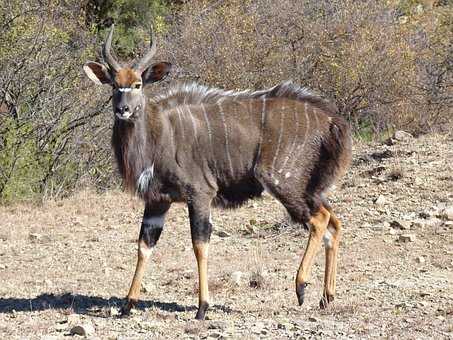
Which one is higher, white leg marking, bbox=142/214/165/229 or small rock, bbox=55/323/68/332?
white leg marking, bbox=142/214/165/229

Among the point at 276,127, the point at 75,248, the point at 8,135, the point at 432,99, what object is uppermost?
the point at 432,99

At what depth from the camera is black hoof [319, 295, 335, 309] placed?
653 centimetres

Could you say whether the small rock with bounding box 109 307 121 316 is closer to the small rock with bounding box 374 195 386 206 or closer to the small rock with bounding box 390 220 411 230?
the small rock with bounding box 390 220 411 230

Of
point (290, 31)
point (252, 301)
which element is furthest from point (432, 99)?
point (252, 301)

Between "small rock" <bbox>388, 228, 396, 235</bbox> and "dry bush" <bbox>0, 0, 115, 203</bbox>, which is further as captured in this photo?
"dry bush" <bbox>0, 0, 115, 203</bbox>

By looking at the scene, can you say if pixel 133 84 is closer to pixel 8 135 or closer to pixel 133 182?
pixel 133 182

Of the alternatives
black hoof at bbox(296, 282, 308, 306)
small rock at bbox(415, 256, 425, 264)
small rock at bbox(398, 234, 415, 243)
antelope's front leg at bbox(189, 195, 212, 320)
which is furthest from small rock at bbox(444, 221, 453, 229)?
antelope's front leg at bbox(189, 195, 212, 320)

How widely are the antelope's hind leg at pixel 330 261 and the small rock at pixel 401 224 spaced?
2.42 metres

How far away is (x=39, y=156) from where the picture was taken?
1352cm

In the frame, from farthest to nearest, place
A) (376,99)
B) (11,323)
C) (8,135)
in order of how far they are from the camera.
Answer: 1. (376,99)
2. (8,135)
3. (11,323)

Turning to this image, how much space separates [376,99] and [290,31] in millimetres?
2040

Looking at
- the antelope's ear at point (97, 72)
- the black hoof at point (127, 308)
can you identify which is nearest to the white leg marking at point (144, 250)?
the black hoof at point (127, 308)

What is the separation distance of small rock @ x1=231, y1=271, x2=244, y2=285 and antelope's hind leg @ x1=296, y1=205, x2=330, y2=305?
3.14 feet

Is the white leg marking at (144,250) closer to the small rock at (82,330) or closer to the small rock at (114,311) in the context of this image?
the small rock at (114,311)
